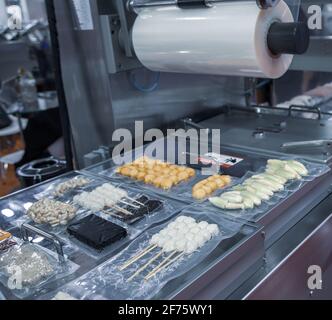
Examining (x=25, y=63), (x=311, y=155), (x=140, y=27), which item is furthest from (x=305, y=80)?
(x=25, y=63)

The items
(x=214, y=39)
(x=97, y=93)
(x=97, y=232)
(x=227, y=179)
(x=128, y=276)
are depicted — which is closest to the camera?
(x=128, y=276)

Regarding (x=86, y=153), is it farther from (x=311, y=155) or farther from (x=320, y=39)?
(x=320, y=39)

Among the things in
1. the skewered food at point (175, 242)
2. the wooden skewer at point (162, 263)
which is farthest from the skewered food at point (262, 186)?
the wooden skewer at point (162, 263)

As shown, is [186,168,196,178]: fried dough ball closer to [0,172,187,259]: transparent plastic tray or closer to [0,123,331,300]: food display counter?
[0,123,331,300]: food display counter

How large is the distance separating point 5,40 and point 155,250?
4.47 m

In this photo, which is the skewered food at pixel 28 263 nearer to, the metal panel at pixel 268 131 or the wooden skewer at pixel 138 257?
the wooden skewer at pixel 138 257

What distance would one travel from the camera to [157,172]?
4.05 ft

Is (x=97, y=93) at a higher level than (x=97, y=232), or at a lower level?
higher

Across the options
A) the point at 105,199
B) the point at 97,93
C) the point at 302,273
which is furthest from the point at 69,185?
the point at 302,273

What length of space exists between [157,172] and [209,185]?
19cm

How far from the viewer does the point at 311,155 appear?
1240mm

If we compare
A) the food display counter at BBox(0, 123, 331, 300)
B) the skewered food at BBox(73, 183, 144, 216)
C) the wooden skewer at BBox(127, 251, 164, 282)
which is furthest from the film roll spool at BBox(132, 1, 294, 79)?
the wooden skewer at BBox(127, 251, 164, 282)

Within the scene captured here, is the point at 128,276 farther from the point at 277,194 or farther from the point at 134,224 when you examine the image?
the point at 277,194
